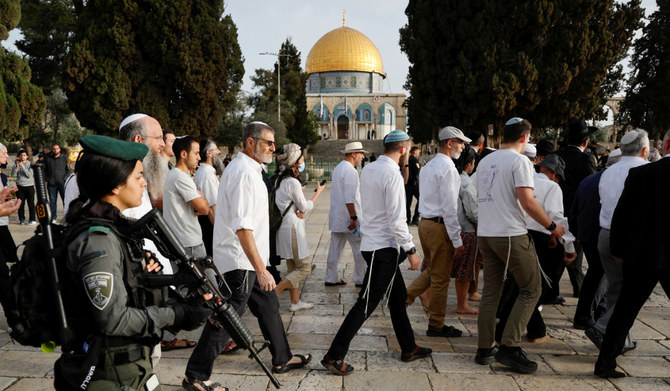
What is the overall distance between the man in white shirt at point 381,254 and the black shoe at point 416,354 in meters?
0.01

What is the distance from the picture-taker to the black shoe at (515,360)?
3.58 metres

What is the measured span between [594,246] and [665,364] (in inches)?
48.1

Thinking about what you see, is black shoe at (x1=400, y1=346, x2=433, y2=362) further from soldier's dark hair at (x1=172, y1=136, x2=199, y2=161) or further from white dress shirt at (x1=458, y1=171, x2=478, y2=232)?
soldier's dark hair at (x1=172, y1=136, x2=199, y2=161)

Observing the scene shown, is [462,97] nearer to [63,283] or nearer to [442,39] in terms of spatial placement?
[442,39]

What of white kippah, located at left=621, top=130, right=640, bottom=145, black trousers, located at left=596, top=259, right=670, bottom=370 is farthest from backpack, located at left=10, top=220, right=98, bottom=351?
white kippah, located at left=621, top=130, right=640, bottom=145

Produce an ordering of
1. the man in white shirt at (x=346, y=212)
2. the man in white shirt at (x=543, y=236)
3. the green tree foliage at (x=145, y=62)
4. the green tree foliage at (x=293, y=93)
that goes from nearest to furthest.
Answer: the man in white shirt at (x=543, y=236)
the man in white shirt at (x=346, y=212)
the green tree foliage at (x=145, y=62)
the green tree foliage at (x=293, y=93)

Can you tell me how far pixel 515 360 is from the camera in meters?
3.60

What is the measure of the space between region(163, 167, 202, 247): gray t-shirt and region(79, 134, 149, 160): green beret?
2.06 meters

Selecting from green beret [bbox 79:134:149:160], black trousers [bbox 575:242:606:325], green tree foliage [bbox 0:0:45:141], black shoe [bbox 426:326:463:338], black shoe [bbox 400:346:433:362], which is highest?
green tree foliage [bbox 0:0:45:141]

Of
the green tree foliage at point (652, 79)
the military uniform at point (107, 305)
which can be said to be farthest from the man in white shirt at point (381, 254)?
the green tree foliage at point (652, 79)

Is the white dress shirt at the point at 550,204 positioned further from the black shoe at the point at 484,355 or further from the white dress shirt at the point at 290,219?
the white dress shirt at the point at 290,219

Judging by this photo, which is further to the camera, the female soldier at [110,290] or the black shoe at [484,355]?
the black shoe at [484,355]

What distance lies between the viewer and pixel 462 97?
66.6 feet

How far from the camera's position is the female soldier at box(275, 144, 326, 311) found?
202 inches
